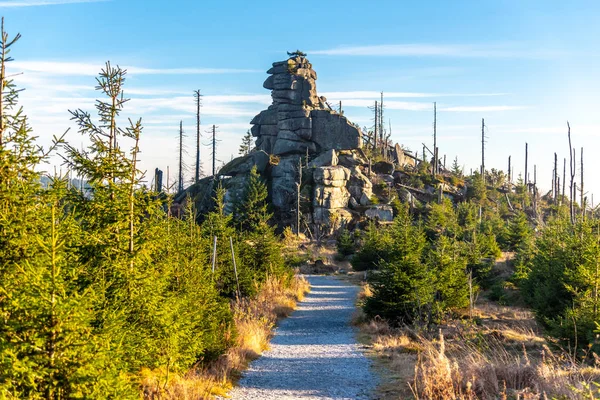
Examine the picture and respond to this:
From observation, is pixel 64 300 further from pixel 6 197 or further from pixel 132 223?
pixel 132 223

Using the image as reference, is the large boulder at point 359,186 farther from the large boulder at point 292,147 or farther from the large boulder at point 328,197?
the large boulder at point 292,147

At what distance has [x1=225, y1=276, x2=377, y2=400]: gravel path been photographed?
9250 mm

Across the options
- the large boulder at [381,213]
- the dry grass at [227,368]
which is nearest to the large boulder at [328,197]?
the large boulder at [381,213]

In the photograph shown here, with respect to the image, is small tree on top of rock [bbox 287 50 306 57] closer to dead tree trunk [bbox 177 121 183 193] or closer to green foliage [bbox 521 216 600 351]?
dead tree trunk [bbox 177 121 183 193]

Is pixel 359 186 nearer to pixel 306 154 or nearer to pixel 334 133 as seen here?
pixel 306 154

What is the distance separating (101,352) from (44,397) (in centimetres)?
64

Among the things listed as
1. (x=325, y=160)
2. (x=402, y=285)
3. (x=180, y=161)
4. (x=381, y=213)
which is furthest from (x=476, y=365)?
(x=180, y=161)

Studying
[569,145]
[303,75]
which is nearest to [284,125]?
[303,75]

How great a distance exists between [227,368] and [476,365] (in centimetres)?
467

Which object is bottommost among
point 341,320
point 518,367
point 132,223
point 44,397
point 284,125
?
point 341,320

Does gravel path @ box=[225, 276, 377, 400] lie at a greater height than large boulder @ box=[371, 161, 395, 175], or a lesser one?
lesser

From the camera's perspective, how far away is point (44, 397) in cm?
505

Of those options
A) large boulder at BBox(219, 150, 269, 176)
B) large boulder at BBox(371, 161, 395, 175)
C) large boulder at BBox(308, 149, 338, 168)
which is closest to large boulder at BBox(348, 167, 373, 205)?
large boulder at BBox(308, 149, 338, 168)

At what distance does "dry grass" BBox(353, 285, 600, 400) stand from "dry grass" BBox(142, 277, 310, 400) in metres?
2.81
